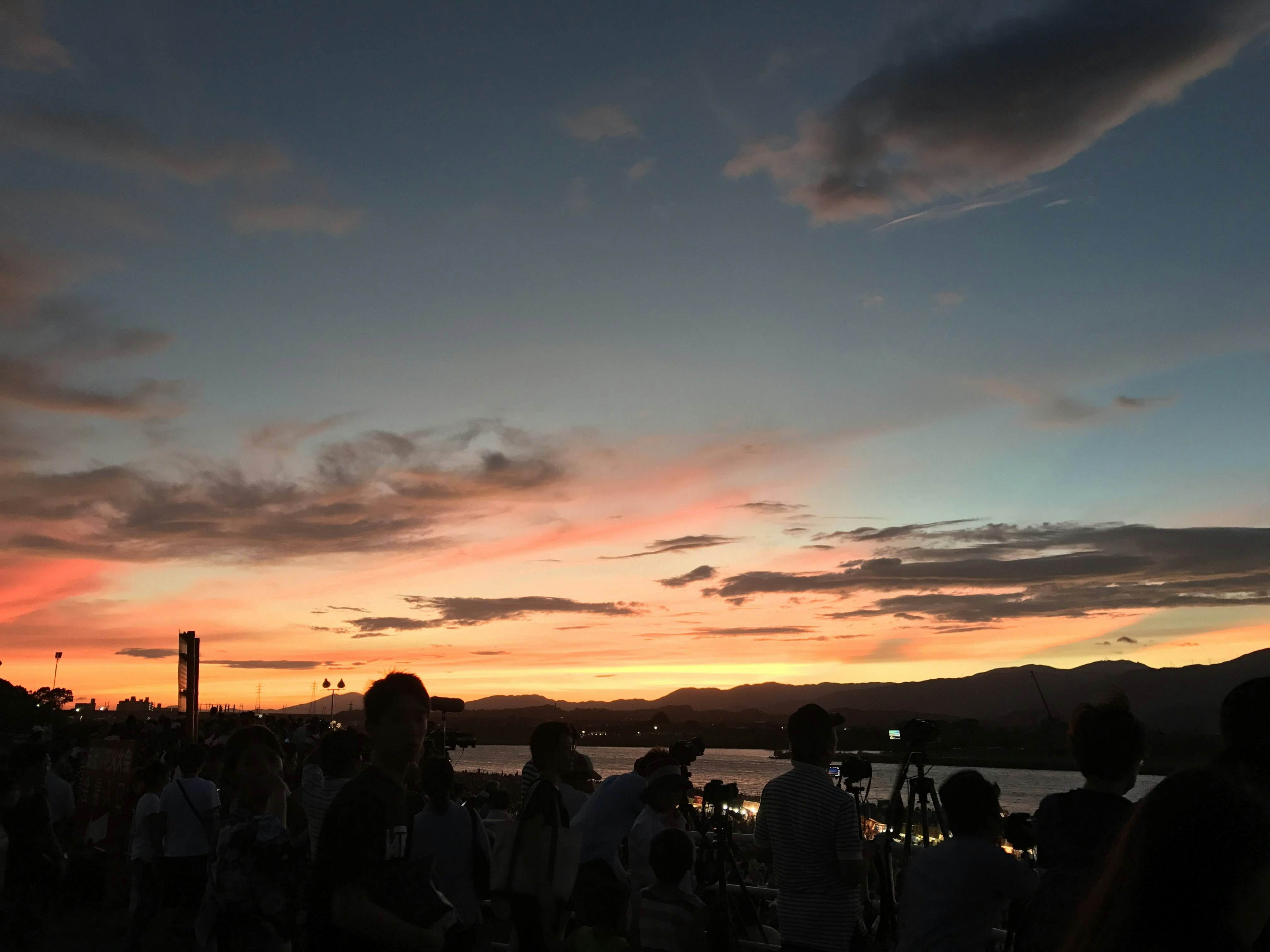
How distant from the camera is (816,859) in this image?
4.76 meters

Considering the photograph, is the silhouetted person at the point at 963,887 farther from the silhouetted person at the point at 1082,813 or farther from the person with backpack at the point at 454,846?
the person with backpack at the point at 454,846

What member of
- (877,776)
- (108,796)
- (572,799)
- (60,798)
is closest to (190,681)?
(108,796)

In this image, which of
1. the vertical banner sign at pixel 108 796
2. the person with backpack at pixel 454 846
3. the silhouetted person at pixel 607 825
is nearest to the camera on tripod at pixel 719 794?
the silhouetted person at pixel 607 825

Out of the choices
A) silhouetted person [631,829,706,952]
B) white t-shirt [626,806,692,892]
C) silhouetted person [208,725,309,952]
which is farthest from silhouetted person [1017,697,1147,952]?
silhouetted person [208,725,309,952]

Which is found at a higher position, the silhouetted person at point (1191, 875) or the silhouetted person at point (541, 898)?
the silhouetted person at point (1191, 875)

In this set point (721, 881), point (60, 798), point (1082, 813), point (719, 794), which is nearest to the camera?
point (1082, 813)

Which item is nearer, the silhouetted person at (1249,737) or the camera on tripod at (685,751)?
the silhouetted person at (1249,737)

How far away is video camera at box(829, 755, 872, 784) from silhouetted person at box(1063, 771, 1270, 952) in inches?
159

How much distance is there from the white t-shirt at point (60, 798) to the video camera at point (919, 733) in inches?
283

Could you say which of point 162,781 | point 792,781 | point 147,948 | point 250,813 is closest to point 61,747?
point 162,781

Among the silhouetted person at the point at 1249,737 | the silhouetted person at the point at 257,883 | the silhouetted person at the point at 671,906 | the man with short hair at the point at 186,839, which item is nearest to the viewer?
the silhouetted person at the point at 1249,737

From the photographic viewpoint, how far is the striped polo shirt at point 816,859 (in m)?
4.70

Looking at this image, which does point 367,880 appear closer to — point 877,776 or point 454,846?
point 454,846

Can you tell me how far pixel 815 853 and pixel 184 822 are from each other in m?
4.77
